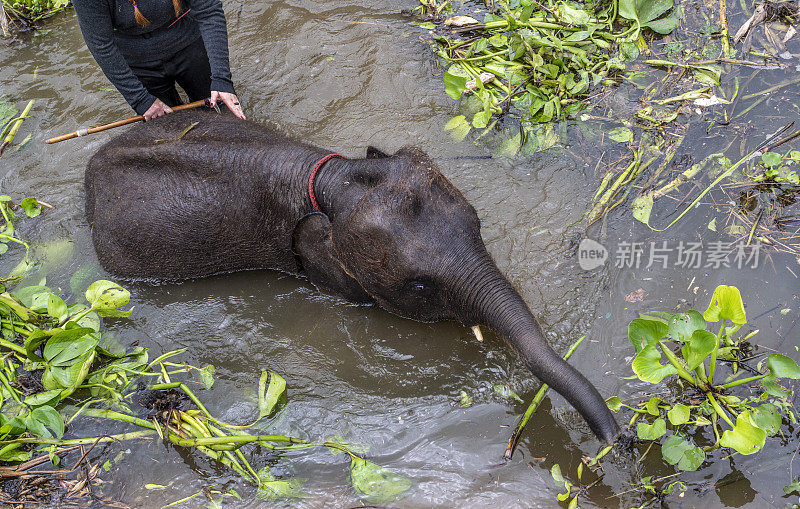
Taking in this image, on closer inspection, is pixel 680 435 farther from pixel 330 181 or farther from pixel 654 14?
pixel 654 14

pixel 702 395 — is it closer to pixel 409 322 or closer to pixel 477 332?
pixel 477 332

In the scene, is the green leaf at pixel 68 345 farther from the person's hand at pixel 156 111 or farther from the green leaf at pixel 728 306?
the green leaf at pixel 728 306

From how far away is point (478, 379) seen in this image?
4812 millimetres

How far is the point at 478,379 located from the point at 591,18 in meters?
4.44

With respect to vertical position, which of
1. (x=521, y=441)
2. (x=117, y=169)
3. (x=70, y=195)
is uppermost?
(x=117, y=169)

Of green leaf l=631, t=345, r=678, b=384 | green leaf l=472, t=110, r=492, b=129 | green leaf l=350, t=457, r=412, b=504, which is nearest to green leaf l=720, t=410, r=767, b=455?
green leaf l=631, t=345, r=678, b=384

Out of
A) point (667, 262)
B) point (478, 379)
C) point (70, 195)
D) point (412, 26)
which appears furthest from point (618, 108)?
point (70, 195)

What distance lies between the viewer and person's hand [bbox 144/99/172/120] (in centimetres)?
592

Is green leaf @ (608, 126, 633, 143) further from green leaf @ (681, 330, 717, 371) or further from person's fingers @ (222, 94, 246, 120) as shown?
person's fingers @ (222, 94, 246, 120)

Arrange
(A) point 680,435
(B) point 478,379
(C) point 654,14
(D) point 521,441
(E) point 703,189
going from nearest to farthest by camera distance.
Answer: (A) point 680,435 < (D) point 521,441 < (B) point 478,379 < (E) point 703,189 < (C) point 654,14

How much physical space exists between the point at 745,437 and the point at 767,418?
40cm

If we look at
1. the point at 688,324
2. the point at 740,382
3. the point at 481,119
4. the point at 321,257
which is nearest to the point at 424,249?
the point at 321,257

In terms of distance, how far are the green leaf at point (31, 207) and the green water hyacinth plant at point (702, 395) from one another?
591 centimetres

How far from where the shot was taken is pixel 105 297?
15.4ft
